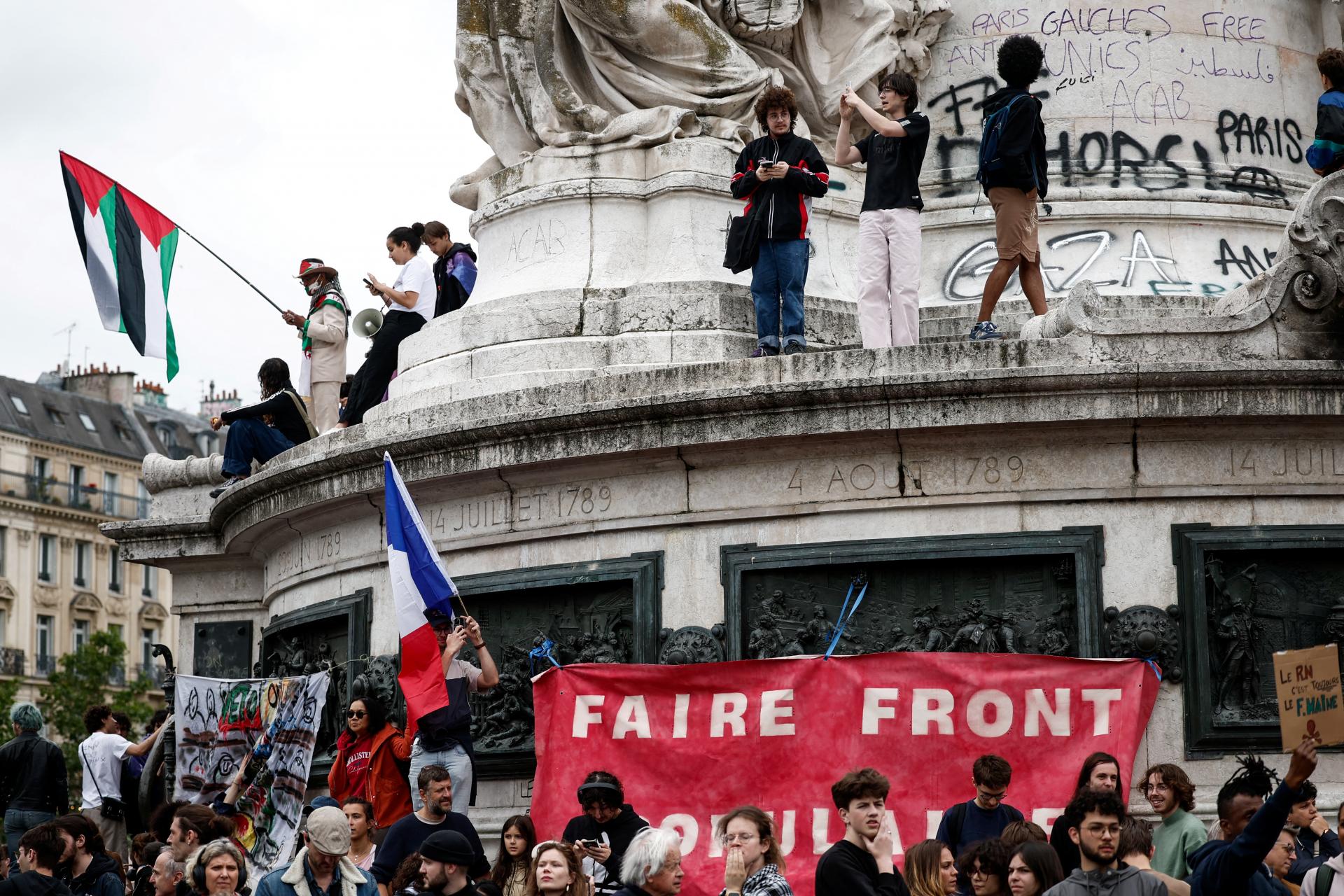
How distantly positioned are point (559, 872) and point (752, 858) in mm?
1028

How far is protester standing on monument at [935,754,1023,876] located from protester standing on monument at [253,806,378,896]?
2.92 m

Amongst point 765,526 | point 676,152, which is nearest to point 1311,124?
point 676,152

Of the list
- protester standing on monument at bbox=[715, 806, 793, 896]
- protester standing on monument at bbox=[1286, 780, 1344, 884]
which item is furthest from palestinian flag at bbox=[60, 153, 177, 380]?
protester standing on monument at bbox=[1286, 780, 1344, 884]

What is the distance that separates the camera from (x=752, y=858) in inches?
423

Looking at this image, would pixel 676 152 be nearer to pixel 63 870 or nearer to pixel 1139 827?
pixel 63 870

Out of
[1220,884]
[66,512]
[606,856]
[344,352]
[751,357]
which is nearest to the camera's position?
[1220,884]

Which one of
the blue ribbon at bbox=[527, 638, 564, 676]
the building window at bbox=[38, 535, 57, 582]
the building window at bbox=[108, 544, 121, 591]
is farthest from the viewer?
the building window at bbox=[108, 544, 121, 591]

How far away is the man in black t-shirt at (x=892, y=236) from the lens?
52.6ft

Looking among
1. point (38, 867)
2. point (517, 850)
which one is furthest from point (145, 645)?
point (517, 850)

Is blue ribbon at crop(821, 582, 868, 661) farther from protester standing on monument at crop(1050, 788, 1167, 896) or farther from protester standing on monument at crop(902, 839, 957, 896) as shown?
protester standing on monument at crop(1050, 788, 1167, 896)

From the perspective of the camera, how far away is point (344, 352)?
20.9 m

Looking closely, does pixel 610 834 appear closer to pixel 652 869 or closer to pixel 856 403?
pixel 652 869

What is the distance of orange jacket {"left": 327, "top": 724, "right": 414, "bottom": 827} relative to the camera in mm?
14930

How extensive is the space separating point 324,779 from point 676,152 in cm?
520
